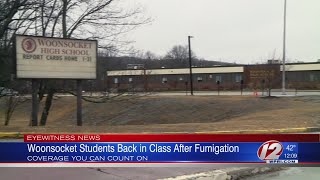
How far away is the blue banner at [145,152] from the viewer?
20.9 ft

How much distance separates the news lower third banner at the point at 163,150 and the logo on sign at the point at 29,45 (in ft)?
34.1

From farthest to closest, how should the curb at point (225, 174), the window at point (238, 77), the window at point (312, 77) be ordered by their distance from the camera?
the window at point (238, 77)
the window at point (312, 77)
the curb at point (225, 174)

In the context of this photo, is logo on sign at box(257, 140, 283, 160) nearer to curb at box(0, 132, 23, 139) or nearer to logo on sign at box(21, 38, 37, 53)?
curb at box(0, 132, 23, 139)

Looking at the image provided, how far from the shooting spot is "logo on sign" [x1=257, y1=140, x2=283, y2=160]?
6488 mm

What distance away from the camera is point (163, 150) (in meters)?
6.39

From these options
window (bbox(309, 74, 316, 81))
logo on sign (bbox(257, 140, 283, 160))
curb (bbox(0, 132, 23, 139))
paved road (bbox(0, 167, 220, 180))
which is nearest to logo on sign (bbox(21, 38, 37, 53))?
curb (bbox(0, 132, 23, 139))

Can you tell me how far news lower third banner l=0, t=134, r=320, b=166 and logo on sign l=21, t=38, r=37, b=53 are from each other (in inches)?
409

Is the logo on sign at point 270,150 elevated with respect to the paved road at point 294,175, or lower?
elevated

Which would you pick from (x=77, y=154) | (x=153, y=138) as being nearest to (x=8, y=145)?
(x=77, y=154)

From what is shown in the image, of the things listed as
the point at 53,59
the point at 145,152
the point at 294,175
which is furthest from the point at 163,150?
the point at 53,59

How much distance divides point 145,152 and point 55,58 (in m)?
11.4

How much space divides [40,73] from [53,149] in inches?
424

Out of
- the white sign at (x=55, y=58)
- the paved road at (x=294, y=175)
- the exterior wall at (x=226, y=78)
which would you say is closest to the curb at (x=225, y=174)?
the paved road at (x=294, y=175)

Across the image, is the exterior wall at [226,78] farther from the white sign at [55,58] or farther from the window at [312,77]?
the white sign at [55,58]
